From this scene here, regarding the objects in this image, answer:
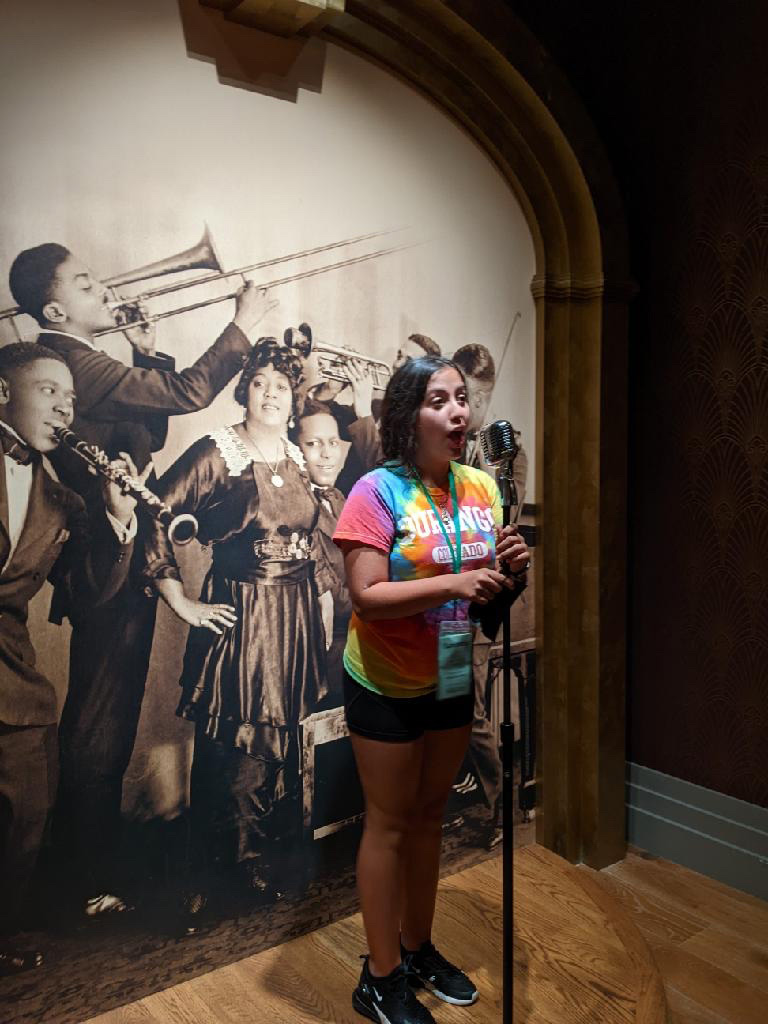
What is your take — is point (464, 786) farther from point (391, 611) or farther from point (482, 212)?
point (482, 212)

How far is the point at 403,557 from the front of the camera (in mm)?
2113

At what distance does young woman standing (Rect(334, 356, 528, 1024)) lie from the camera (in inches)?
82.8

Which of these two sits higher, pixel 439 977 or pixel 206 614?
pixel 206 614

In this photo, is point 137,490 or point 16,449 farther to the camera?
point 137,490

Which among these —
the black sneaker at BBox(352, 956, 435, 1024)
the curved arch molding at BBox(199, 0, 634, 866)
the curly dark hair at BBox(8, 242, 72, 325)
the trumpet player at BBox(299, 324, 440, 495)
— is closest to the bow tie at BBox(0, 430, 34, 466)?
the curly dark hair at BBox(8, 242, 72, 325)

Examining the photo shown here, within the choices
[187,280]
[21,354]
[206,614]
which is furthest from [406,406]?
[21,354]

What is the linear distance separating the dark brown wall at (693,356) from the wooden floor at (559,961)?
48 centimetres

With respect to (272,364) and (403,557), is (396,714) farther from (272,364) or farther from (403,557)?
(272,364)

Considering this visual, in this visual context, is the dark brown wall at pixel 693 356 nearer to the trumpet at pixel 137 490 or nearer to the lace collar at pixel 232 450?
the lace collar at pixel 232 450

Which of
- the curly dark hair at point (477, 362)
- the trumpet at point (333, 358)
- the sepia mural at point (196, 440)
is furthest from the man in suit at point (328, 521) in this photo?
the curly dark hair at point (477, 362)

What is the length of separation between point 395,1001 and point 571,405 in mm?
1997

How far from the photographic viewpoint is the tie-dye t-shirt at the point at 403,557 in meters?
2.09

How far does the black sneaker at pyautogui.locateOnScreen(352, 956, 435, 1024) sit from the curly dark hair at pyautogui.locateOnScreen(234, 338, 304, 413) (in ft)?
5.01

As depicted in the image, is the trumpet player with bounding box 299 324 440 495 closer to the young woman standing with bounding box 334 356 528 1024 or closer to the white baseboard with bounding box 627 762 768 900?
the young woman standing with bounding box 334 356 528 1024
